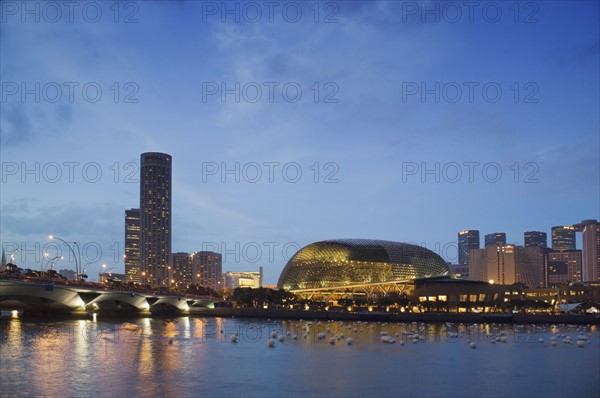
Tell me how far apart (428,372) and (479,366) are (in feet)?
24.1

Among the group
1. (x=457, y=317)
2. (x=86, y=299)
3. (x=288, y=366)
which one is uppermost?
(x=86, y=299)

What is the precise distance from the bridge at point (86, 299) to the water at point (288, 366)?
13777mm

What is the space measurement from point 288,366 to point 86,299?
243 feet

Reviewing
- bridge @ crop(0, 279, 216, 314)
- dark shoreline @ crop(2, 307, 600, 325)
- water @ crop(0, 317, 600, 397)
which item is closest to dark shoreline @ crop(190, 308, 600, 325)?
dark shoreline @ crop(2, 307, 600, 325)

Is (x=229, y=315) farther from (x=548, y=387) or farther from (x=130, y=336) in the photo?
(x=548, y=387)

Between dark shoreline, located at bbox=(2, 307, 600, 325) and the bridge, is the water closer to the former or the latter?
the bridge

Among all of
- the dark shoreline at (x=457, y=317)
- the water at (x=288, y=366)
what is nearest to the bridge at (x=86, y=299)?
the water at (x=288, y=366)

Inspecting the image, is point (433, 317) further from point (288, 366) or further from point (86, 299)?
point (288, 366)

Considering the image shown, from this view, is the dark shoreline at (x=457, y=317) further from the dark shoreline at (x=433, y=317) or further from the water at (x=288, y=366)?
the water at (x=288, y=366)

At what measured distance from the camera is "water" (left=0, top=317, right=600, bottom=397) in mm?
46594

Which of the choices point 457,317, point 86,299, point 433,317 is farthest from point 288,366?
point 457,317

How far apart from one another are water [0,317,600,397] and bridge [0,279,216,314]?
45.2 ft

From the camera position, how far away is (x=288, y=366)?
5872cm

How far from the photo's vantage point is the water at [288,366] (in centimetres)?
4659
